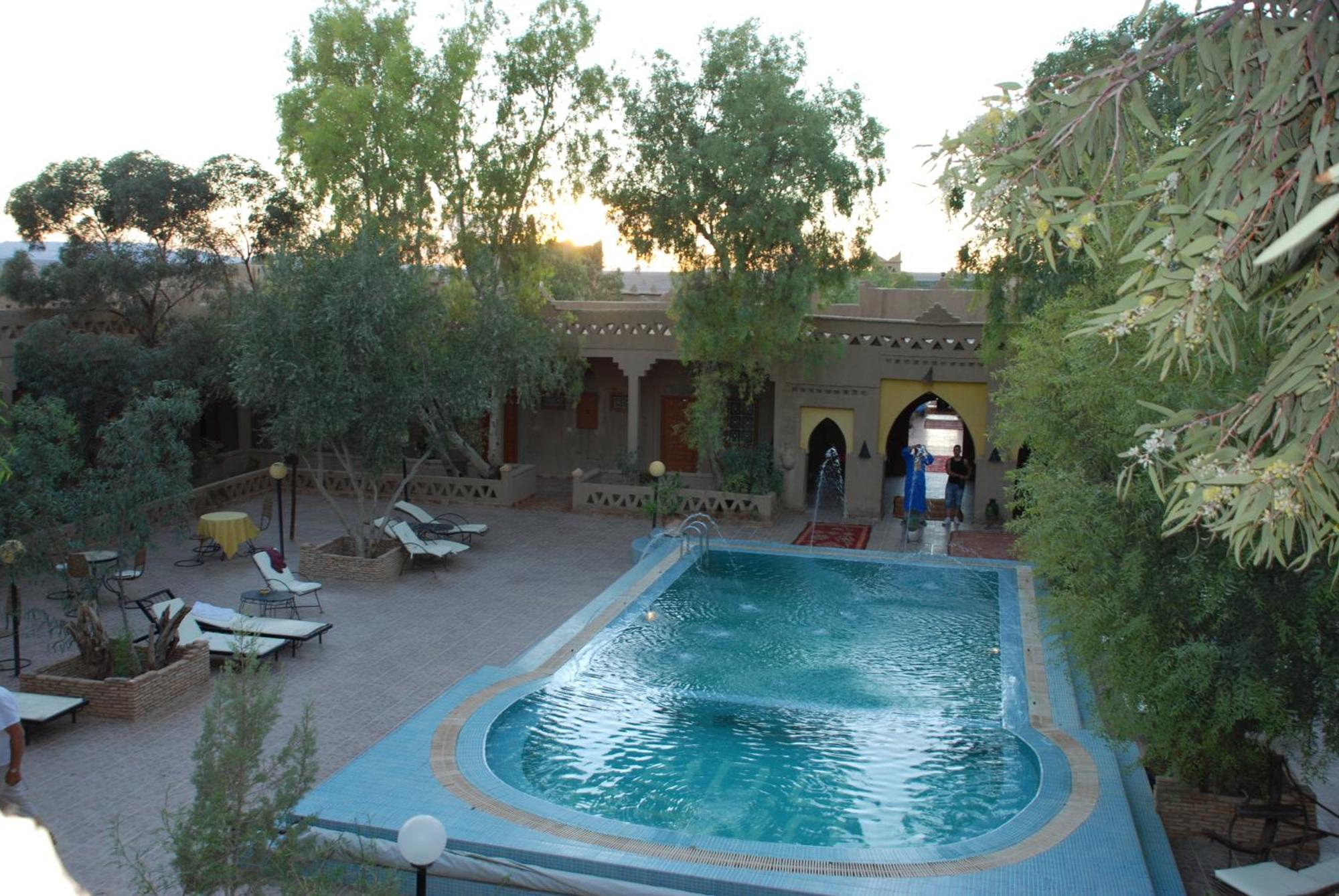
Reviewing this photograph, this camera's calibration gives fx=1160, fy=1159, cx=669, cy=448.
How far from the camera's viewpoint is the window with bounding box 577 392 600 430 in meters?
27.1

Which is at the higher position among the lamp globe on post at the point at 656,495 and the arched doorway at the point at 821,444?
the arched doorway at the point at 821,444

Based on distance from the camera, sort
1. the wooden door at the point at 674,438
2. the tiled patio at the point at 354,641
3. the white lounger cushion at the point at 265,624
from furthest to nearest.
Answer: the wooden door at the point at 674,438, the white lounger cushion at the point at 265,624, the tiled patio at the point at 354,641

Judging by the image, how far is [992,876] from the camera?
8.28 m

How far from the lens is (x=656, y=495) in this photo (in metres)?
21.1

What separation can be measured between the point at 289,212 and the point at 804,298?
10814 millimetres

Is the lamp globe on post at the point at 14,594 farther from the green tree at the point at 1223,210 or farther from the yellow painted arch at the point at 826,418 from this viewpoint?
the yellow painted arch at the point at 826,418

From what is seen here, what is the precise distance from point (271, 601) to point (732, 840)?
8186 millimetres

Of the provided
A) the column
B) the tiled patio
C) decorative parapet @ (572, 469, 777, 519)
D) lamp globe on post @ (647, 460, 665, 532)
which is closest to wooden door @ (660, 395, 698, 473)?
the column

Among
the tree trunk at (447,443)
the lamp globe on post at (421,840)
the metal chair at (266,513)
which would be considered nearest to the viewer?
the lamp globe on post at (421,840)

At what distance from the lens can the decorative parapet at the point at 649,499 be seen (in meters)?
22.0

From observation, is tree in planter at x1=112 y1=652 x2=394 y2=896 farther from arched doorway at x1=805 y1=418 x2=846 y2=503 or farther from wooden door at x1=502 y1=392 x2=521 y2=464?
wooden door at x1=502 y1=392 x2=521 y2=464

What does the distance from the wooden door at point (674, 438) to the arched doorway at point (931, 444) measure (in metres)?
4.39

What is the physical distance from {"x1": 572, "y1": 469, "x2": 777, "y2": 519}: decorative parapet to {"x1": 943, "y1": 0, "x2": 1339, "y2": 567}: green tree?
16.5 metres

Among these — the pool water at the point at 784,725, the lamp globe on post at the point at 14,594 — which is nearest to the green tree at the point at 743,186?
the pool water at the point at 784,725
